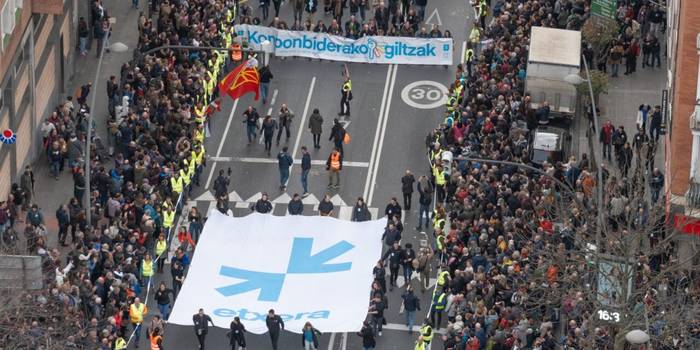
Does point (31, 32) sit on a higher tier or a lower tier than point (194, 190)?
higher

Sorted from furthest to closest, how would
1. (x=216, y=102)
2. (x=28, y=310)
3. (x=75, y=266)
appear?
(x=216, y=102) → (x=75, y=266) → (x=28, y=310)

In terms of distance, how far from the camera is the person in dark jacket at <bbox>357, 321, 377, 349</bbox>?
62.4m

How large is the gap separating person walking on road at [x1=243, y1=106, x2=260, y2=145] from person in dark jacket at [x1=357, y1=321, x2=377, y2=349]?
1259 centimetres

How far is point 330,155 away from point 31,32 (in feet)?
33.8

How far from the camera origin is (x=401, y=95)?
3086 inches

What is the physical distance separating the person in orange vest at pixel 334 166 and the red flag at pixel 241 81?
421 centimetres

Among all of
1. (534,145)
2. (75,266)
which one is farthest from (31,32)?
(534,145)

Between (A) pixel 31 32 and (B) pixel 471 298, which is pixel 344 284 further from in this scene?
(A) pixel 31 32

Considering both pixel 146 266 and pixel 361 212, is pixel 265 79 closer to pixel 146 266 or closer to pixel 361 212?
pixel 361 212

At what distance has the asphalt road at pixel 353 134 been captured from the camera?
235 feet

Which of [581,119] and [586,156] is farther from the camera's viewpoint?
[581,119]

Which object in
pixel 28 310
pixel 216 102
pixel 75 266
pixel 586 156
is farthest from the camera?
pixel 216 102

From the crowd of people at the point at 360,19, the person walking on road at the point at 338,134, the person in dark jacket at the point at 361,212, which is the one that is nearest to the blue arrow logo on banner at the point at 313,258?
the person in dark jacket at the point at 361,212

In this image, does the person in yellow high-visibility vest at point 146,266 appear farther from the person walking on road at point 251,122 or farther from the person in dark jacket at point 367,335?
the person walking on road at point 251,122
